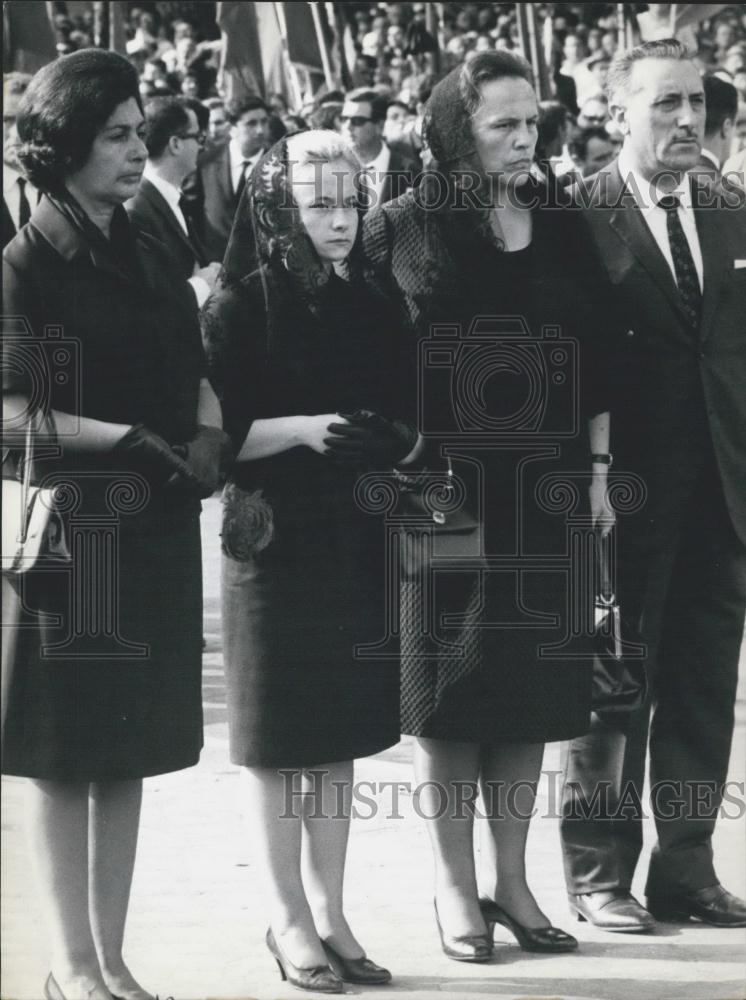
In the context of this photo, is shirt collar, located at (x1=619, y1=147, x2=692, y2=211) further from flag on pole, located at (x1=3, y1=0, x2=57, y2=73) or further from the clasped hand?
flag on pole, located at (x1=3, y1=0, x2=57, y2=73)

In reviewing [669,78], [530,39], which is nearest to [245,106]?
[530,39]

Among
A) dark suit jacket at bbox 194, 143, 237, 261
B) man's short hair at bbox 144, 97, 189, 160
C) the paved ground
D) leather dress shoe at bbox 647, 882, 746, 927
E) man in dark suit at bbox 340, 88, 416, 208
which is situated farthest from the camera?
man in dark suit at bbox 340, 88, 416, 208

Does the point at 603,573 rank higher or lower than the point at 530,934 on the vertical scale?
higher

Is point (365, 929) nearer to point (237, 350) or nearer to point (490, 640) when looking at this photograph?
point (490, 640)

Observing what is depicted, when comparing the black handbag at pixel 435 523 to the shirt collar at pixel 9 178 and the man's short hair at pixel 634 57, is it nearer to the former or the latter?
the man's short hair at pixel 634 57

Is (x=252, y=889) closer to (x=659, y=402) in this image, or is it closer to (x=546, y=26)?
(x=659, y=402)

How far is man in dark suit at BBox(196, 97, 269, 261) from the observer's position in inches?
351

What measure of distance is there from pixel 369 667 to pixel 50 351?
37.2 inches

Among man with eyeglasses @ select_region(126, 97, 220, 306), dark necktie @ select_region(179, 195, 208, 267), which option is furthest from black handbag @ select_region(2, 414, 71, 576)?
dark necktie @ select_region(179, 195, 208, 267)

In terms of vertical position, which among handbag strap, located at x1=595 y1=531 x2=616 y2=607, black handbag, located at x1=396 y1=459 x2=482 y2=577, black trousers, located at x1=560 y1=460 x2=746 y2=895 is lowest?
black trousers, located at x1=560 y1=460 x2=746 y2=895

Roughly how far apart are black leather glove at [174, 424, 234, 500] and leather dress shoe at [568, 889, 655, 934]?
138cm

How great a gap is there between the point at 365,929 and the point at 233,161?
244 inches

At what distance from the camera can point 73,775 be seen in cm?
319

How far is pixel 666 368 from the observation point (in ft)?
12.9
